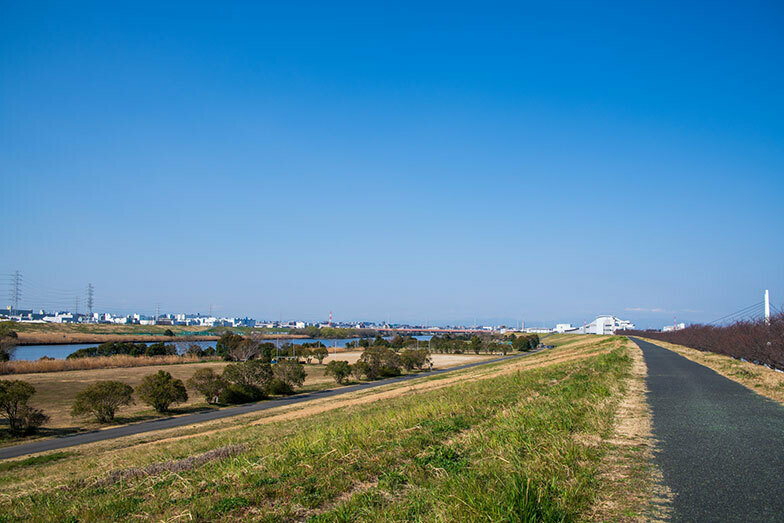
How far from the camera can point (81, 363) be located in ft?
230

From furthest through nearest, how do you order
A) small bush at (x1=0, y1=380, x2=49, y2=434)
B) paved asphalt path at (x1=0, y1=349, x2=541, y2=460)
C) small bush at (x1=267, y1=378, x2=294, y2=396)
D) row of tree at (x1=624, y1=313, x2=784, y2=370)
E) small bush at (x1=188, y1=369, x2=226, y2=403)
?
small bush at (x1=267, y1=378, x2=294, y2=396) < small bush at (x1=188, y1=369, x2=226, y2=403) < small bush at (x1=0, y1=380, x2=49, y2=434) < paved asphalt path at (x1=0, y1=349, x2=541, y2=460) < row of tree at (x1=624, y1=313, x2=784, y2=370)

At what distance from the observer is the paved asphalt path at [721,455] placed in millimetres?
5441

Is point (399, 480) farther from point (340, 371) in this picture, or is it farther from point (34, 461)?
point (340, 371)

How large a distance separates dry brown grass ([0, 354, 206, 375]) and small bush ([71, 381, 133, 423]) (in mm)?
35096

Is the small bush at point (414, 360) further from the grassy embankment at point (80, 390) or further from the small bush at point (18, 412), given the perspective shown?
the small bush at point (18, 412)

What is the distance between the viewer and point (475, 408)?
1227cm

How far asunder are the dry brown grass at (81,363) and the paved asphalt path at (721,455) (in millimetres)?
74709

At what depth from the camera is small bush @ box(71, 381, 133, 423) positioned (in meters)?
35.5

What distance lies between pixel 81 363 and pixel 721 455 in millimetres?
81722

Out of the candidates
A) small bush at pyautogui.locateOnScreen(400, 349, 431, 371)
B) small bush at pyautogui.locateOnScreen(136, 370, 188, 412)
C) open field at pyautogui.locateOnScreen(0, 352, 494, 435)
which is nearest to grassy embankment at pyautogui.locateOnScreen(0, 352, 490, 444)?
open field at pyautogui.locateOnScreen(0, 352, 494, 435)

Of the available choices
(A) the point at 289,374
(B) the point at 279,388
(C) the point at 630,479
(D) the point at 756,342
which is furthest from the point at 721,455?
(A) the point at 289,374

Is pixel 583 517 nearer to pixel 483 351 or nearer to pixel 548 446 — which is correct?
pixel 548 446

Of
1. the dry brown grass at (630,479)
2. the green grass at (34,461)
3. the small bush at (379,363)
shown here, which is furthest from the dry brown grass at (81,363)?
the dry brown grass at (630,479)

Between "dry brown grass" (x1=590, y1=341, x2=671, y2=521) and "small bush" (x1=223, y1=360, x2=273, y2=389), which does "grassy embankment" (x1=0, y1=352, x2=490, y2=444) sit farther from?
"dry brown grass" (x1=590, y1=341, x2=671, y2=521)
